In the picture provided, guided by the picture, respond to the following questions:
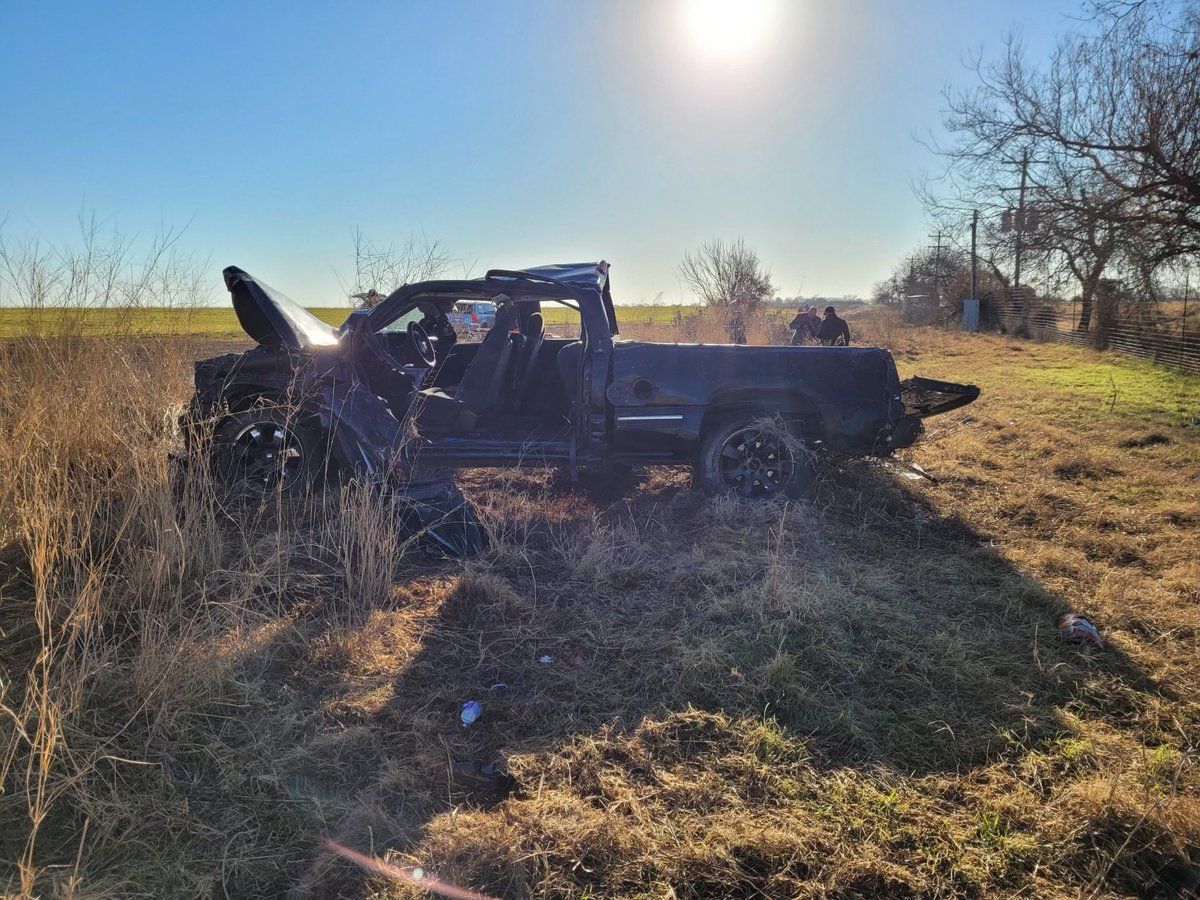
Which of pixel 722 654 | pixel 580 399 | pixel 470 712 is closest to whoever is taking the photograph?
pixel 470 712

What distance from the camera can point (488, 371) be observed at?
18.0ft

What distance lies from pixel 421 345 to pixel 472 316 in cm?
118

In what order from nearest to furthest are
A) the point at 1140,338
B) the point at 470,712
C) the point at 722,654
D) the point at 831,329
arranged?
the point at 470,712 < the point at 722,654 < the point at 831,329 < the point at 1140,338

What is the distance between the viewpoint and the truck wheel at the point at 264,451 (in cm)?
464

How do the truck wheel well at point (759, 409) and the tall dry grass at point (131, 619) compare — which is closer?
the tall dry grass at point (131, 619)

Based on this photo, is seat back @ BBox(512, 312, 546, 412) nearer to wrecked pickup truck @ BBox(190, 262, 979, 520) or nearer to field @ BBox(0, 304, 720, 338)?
wrecked pickup truck @ BBox(190, 262, 979, 520)

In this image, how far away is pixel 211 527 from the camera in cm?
363

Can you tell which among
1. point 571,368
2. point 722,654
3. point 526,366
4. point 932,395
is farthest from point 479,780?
point 932,395

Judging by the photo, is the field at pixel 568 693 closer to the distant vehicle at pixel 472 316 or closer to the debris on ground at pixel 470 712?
the debris on ground at pixel 470 712

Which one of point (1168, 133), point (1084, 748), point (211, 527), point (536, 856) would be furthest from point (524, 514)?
point (1168, 133)

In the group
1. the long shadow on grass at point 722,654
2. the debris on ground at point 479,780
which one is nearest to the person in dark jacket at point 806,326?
the long shadow on grass at point 722,654

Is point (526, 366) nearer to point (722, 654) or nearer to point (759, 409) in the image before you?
point (759, 409)

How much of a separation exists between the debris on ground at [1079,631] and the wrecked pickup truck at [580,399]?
191 cm

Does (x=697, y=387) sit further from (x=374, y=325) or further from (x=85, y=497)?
(x=85, y=497)
